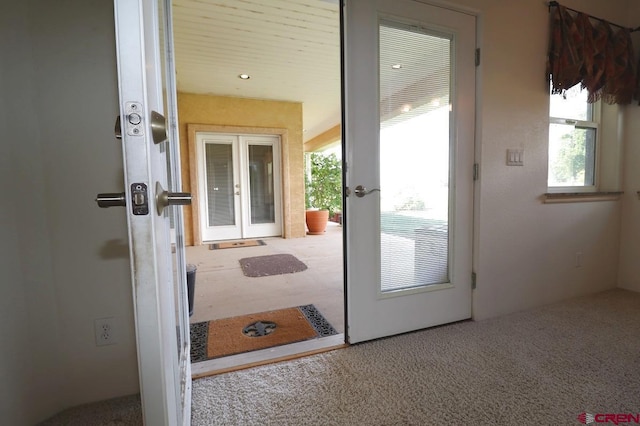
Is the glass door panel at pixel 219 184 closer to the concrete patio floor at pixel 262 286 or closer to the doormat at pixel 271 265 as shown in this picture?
the concrete patio floor at pixel 262 286

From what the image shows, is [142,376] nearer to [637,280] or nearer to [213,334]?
[213,334]

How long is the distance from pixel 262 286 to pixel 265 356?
1260 mm

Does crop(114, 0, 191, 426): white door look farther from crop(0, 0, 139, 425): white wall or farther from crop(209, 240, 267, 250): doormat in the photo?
crop(209, 240, 267, 250): doormat

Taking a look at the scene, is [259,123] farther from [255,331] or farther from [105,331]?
[105,331]

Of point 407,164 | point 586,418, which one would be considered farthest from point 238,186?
point 586,418

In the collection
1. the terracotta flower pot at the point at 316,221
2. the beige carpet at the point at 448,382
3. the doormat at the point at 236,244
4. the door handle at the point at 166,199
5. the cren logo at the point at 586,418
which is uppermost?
the door handle at the point at 166,199

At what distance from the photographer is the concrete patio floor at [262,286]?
2.35 meters

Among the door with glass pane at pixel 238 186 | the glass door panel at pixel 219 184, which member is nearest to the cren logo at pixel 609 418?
the door with glass pane at pixel 238 186

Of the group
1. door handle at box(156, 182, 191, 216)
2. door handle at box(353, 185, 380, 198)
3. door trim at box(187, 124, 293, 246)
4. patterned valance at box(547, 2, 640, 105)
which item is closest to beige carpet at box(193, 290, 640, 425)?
door handle at box(353, 185, 380, 198)

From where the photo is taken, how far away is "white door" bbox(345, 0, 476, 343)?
1660 mm

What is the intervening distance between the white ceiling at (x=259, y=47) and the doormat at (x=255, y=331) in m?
1.97

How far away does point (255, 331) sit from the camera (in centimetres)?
198

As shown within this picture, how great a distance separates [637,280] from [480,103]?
213cm

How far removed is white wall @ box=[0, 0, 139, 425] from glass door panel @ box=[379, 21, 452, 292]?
52.2 inches
